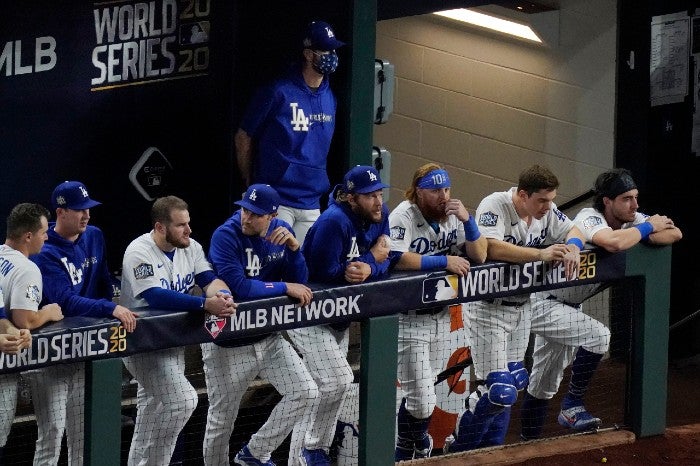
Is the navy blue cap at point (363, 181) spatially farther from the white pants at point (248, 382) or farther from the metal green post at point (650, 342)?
the metal green post at point (650, 342)

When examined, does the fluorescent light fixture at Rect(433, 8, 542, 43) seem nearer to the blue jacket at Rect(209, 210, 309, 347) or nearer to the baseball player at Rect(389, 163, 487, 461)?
the baseball player at Rect(389, 163, 487, 461)

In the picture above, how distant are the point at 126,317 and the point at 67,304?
1.27ft

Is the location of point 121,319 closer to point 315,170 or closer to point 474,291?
point 474,291

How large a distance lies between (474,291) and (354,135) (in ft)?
4.66

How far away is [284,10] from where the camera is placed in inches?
315

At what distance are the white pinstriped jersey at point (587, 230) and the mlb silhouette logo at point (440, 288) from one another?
2.73 ft

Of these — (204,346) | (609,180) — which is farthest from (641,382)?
(204,346)

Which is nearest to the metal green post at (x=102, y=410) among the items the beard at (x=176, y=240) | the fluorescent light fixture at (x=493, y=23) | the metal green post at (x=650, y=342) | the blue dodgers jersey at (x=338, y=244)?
the beard at (x=176, y=240)

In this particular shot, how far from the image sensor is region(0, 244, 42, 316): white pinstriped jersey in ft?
19.2

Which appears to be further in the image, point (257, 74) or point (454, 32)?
point (454, 32)

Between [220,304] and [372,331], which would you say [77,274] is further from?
[372,331]

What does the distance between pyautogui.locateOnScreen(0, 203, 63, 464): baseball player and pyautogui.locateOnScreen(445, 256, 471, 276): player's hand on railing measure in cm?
173

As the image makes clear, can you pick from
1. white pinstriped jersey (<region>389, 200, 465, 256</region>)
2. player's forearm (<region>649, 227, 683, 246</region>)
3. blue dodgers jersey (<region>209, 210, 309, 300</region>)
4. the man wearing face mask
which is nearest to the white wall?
the man wearing face mask

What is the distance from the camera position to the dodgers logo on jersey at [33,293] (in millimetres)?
5875
